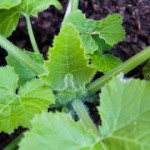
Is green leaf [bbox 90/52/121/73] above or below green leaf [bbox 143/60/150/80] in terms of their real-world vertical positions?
above

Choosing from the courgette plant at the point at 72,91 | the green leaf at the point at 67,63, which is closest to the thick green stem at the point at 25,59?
the courgette plant at the point at 72,91

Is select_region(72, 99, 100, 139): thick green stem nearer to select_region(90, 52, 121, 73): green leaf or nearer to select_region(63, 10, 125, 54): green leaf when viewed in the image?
select_region(90, 52, 121, 73): green leaf

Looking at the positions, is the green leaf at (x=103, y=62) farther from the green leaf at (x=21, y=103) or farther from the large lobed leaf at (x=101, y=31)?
the green leaf at (x=21, y=103)

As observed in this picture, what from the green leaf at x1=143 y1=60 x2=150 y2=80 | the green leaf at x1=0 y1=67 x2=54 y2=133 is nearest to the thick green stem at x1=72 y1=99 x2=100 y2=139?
the green leaf at x1=0 y1=67 x2=54 y2=133

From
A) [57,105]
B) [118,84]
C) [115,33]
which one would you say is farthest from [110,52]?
[118,84]

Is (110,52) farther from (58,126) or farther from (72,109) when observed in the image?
(58,126)

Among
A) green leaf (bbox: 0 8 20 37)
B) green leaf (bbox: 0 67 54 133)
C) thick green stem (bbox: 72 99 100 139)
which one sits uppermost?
green leaf (bbox: 0 8 20 37)
